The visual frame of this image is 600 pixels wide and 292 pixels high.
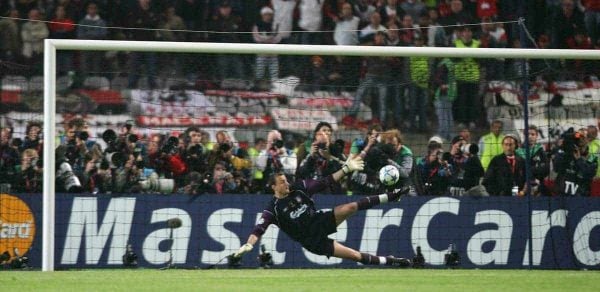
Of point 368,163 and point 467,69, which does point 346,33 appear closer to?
point 467,69

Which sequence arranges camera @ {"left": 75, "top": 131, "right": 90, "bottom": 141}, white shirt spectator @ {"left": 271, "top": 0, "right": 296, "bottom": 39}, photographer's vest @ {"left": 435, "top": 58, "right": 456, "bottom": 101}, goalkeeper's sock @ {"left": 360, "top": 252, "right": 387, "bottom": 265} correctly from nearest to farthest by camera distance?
1. goalkeeper's sock @ {"left": 360, "top": 252, "right": 387, "bottom": 265}
2. camera @ {"left": 75, "top": 131, "right": 90, "bottom": 141}
3. photographer's vest @ {"left": 435, "top": 58, "right": 456, "bottom": 101}
4. white shirt spectator @ {"left": 271, "top": 0, "right": 296, "bottom": 39}

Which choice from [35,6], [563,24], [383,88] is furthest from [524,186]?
[35,6]

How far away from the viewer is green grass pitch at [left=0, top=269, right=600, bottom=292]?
11.5m

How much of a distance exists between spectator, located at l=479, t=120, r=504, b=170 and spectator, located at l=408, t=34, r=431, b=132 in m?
1.18

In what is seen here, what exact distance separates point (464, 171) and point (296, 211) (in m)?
2.99

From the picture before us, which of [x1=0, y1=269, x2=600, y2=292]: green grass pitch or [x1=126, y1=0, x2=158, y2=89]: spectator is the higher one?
[x1=126, y1=0, x2=158, y2=89]: spectator

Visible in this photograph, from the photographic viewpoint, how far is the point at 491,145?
1667 cm

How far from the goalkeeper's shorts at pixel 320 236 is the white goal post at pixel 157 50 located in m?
2.24

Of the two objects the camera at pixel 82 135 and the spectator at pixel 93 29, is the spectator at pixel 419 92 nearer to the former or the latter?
the camera at pixel 82 135

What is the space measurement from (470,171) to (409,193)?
1.06m

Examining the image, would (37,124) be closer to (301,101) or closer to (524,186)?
(301,101)

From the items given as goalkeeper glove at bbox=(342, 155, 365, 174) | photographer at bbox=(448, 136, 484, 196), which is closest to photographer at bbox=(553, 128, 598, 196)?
photographer at bbox=(448, 136, 484, 196)

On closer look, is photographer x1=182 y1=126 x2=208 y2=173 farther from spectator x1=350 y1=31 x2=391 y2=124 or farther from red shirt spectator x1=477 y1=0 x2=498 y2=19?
red shirt spectator x1=477 y1=0 x2=498 y2=19

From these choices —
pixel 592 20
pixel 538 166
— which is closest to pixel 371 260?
pixel 538 166
